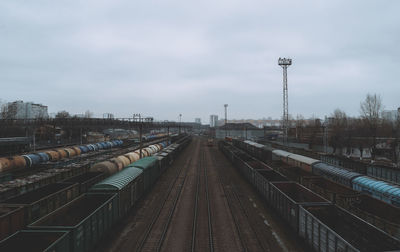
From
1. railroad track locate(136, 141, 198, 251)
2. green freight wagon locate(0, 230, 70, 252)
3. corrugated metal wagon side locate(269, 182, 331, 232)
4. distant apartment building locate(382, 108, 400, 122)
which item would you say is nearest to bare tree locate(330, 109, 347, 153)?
distant apartment building locate(382, 108, 400, 122)

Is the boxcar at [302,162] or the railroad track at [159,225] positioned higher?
the boxcar at [302,162]

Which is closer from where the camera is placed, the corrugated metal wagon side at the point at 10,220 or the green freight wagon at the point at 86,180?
the corrugated metal wagon side at the point at 10,220

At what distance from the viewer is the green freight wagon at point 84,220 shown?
905 cm

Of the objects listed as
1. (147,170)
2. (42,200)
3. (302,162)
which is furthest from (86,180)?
(302,162)

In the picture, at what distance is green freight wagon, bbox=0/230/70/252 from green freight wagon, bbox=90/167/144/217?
15.9ft

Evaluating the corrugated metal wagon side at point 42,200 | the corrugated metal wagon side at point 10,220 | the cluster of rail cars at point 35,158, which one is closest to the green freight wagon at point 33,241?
the corrugated metal wagon side at point 10,220

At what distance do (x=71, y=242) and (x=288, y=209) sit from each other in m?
11.7

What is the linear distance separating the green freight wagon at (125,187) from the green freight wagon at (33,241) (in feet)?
15.9

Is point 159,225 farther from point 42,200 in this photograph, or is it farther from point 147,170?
point 147,170

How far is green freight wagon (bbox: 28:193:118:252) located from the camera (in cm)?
905

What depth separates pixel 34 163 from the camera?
31766mm

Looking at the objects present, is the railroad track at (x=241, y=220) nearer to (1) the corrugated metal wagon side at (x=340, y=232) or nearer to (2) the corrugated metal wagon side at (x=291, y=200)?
(2) the corrugated metal wagon side at (x=291, y=200)

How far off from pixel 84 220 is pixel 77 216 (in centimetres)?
336

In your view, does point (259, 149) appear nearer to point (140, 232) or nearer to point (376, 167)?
point (376, 167)
